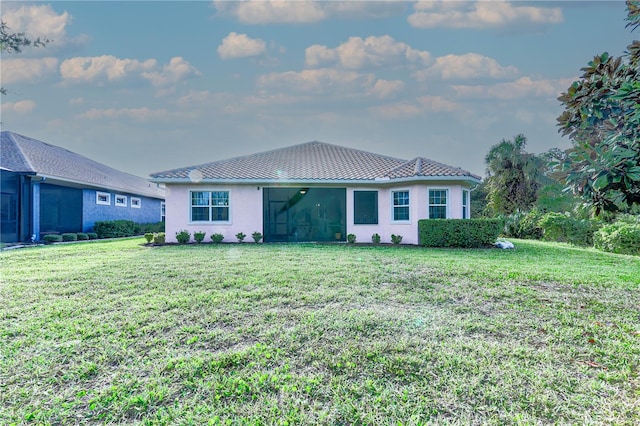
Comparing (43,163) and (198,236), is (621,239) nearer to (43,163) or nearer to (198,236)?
(198,236)

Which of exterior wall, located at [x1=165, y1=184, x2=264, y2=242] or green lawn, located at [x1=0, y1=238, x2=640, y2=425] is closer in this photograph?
green lawn, located at [x1=0, y1=238, x2=640, y2=425]

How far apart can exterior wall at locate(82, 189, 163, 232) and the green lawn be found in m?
15.2

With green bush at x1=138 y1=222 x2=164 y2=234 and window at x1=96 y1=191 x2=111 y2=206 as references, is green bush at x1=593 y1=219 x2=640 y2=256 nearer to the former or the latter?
green bush at x1=138 y1=222 x2=164 y2=234

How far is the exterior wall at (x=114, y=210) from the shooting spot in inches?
771

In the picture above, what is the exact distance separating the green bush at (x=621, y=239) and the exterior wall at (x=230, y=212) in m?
14.8

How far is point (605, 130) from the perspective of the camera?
11.4 feet

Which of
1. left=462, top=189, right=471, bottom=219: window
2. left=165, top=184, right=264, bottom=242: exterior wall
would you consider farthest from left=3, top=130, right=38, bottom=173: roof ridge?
left=462, top=189, right=471, bottom=219: window

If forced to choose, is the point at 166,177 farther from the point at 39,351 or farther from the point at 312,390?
the point at 312,390

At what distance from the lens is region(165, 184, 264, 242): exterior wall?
49.6ft

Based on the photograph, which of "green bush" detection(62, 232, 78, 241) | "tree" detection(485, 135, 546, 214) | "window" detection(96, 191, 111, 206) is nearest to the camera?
"green bush" detection(62, 232, 78, 241)

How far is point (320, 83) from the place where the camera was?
17.1 meters

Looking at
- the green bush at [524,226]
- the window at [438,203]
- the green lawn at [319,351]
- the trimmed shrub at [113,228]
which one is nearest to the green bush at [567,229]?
the green bush at [524,226]

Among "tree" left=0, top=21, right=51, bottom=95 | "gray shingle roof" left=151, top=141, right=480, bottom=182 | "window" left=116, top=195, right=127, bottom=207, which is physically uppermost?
"tree" left=0, top=21, right=51, bottom=95

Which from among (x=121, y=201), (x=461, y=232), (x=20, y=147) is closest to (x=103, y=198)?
(x=121, y=201)
